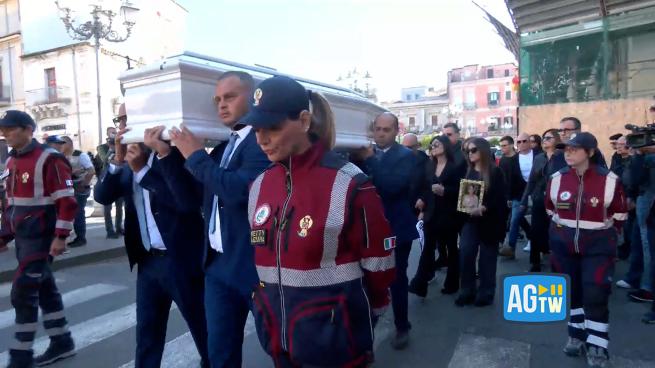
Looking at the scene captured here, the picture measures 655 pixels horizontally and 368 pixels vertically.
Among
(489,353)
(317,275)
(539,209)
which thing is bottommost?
(489,353)

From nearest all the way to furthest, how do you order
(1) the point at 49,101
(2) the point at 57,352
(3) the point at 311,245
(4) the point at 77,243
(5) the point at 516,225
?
(3) the point at 311,245 → (2) the point at 57,352 → (5) the point at 516,225 → (4) the point at 77,243 → (1) the point at 49,101

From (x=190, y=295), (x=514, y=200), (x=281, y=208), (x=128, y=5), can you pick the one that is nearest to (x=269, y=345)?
(x=281, y=208)

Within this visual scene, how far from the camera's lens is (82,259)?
791cm

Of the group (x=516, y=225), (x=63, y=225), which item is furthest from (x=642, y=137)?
(x=63, y=225)

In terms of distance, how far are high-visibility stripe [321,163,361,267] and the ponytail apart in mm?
210

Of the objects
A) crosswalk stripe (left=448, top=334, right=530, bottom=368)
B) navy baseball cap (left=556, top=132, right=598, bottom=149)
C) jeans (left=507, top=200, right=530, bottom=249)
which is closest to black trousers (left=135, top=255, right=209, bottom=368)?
crosswalk stripe (left=448, top=334, right=530, bottom=368)

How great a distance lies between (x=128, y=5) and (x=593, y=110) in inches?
528

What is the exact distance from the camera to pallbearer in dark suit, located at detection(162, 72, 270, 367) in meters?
2.29

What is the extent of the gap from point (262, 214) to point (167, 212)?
1.31 metres

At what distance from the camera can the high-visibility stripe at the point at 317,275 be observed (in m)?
1.84

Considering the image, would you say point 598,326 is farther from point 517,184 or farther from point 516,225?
point 517,184

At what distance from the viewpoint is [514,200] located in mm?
8086

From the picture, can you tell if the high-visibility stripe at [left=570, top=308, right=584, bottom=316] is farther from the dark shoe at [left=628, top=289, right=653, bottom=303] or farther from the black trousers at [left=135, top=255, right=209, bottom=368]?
the black trousers at [left=135, top=255, right=209, bottom=368]

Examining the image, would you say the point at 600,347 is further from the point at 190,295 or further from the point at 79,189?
the point at 79,189
